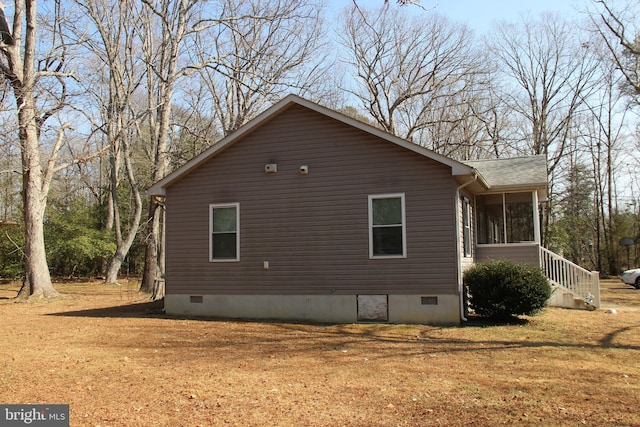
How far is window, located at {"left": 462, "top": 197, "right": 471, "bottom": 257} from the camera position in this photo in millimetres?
12375

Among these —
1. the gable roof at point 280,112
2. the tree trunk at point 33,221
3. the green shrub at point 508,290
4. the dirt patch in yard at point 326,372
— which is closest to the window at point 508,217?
the gable roof at point 280,112

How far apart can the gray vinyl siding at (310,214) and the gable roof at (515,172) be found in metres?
3.18

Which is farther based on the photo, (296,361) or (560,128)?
(560,128)

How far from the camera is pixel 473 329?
411 inches

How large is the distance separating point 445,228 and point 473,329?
6.97 ft

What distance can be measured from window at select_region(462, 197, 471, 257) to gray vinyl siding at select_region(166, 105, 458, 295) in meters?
1.42

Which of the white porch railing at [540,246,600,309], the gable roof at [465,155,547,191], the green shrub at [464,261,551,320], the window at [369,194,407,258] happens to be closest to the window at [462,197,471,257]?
the gable roof at [465,155,547,191]

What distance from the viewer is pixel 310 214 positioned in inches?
481

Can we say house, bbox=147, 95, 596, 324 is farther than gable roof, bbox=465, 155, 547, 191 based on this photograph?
No

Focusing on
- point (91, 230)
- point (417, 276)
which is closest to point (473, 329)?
point (417, 276)

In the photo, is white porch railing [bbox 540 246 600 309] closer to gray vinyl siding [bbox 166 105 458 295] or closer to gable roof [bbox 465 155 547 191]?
gable roof [bbox 465 155 547 191]

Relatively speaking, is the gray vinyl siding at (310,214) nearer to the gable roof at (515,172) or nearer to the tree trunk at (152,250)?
the gable roof at (515,172)

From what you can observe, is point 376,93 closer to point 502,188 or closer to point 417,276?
point 502,188

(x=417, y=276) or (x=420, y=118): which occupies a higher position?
(x=420, y=118)
